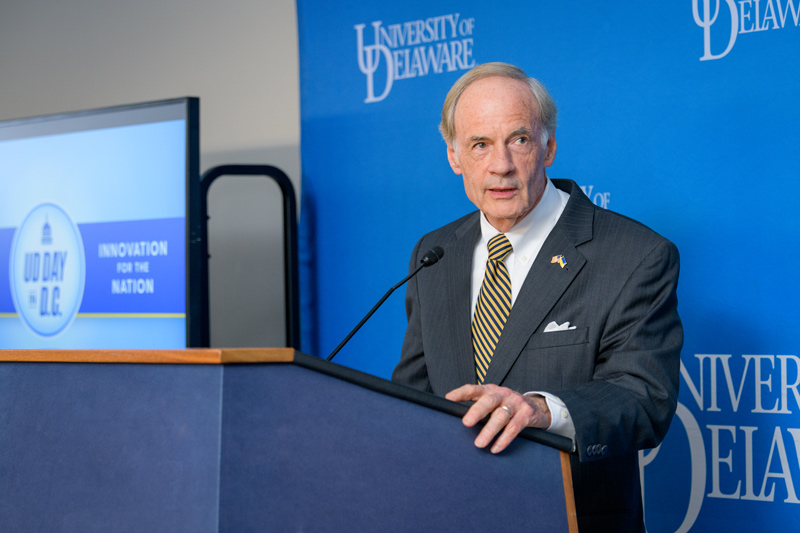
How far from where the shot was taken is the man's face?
5.28ft

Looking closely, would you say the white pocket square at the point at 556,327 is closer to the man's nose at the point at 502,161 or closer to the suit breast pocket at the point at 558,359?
the suit breast pocket at the point at 558,359

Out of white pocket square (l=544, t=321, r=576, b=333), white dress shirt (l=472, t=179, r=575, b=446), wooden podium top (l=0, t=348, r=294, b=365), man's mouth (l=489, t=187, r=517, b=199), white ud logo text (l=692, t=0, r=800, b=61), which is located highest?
white ud logo text (l=692, t=0, r=800, b=61)

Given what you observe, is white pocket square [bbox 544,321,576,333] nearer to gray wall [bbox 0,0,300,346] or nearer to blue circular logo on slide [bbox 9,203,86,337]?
gray wall [bbox 0,0,300,346]

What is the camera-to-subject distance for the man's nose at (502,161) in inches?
63.4

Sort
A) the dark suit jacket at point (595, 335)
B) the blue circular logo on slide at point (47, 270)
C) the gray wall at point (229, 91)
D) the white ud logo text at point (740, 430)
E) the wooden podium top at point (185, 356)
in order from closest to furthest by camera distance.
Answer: the wooden podium top at point (185, 356) < the dark suit jacket at point (595, 335) < the white ud logo text at point (740, 430) < the blue circular logo on slide at point (47, 270) < the gray wall at point (229, 91)

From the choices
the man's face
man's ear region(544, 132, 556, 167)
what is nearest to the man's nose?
the man's face

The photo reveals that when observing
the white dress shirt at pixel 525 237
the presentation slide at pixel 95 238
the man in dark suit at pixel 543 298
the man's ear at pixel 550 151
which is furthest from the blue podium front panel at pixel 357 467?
the presentation slide at pixel 95 238

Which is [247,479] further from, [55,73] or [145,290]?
[55,73]

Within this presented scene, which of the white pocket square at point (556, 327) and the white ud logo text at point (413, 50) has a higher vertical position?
the white ud logo text at point (413, 50)

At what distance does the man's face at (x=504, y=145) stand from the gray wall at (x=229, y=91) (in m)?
1.38

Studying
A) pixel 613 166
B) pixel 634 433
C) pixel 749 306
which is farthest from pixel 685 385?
pixel 634 433

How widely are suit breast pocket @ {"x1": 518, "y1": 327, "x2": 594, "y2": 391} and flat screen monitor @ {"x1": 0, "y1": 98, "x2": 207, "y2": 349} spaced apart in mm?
1356

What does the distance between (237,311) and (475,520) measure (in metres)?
2.28

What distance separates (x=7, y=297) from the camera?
116 inches
